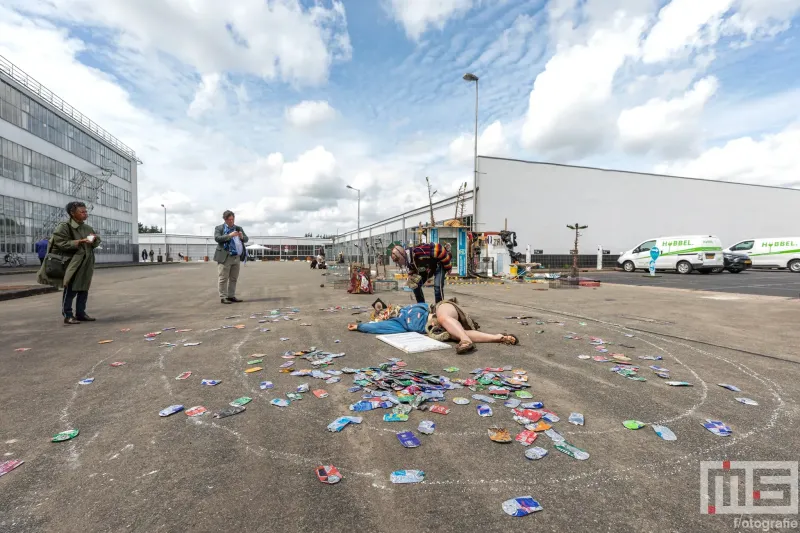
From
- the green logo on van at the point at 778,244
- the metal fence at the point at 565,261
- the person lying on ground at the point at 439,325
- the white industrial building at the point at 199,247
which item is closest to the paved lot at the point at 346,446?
the person lying on ground at the point at 439,325

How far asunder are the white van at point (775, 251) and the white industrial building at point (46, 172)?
53131 millimetres

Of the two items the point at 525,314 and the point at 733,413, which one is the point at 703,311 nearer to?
the point at 525,314

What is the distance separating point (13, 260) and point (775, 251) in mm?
54305

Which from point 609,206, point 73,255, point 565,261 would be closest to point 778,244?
point 609,206

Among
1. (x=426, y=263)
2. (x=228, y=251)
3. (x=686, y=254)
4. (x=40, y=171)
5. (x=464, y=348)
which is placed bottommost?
(x=464, y=348)

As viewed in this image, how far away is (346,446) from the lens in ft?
8.02

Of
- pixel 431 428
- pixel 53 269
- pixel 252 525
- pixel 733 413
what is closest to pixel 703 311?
pixel 733 413

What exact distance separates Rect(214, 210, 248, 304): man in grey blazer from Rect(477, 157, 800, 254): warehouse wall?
21.0 m

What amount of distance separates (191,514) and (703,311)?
32.4 feet

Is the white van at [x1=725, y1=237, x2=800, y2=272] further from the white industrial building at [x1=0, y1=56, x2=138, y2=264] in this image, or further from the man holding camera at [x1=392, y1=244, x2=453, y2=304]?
the white industrial building at [x1=0, y1=56, x2=138, y2=264]

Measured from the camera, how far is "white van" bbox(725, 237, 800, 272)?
942 inches

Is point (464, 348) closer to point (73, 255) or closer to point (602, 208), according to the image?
point (73, 255)

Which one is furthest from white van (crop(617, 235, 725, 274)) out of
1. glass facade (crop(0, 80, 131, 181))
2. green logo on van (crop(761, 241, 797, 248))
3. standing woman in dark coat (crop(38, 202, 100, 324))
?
glass facade (crop(0, 80, 131, 181))

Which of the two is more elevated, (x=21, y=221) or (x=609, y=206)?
(x=609, y=206)
